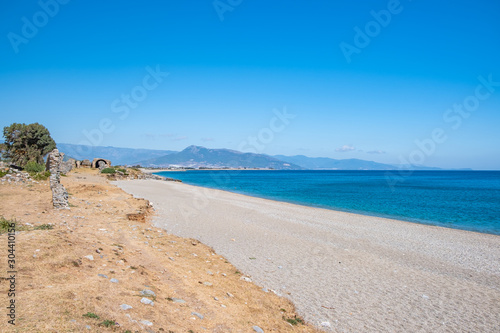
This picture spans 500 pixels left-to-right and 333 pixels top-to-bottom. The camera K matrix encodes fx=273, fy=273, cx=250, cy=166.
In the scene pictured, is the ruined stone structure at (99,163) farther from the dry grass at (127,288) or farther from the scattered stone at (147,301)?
the scattered stone at (147,301)

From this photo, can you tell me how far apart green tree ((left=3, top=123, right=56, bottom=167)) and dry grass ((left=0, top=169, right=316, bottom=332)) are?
39.0 metres

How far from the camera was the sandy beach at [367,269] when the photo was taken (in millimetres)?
7805

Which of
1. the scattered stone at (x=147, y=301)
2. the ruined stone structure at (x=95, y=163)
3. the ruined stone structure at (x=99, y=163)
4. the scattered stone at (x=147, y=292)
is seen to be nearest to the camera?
the scattered stone at (x=147, y=301)

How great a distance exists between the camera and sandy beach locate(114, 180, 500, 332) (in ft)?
25.6

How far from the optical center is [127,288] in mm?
6328

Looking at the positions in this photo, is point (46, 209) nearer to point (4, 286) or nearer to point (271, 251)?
point (4, 286)

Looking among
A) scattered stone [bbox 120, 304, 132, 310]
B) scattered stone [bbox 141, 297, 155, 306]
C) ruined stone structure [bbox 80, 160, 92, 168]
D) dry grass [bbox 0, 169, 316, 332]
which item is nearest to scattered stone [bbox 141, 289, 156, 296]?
dry grass [bbox 0, 169, 316, 332]

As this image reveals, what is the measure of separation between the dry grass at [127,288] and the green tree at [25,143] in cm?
3898

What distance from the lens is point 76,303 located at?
5.09 meters

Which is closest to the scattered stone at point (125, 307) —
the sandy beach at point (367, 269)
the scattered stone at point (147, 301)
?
the scattered stone at point (147, 301)

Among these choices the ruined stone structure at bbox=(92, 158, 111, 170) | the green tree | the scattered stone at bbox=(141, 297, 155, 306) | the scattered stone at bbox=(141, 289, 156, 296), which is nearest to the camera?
the scattered stone at bbox=(141, 297, 155, 306)

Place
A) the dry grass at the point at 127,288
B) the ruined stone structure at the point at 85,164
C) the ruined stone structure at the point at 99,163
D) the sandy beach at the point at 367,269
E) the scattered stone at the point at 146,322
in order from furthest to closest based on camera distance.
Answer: the ruined stone structure at the point at 85,164 → the ruined stone structure at the point at 99,163 → the sandy beach at the point at 367,269 → the scattered stone at the point at 146,322 → the dry grass at the point at 127,288

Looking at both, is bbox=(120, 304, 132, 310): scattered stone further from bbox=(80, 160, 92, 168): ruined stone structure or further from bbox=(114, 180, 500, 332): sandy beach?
bbox=(80, 160, 92, 168): ruined stone structure

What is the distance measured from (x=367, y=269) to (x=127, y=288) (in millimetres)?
9454
